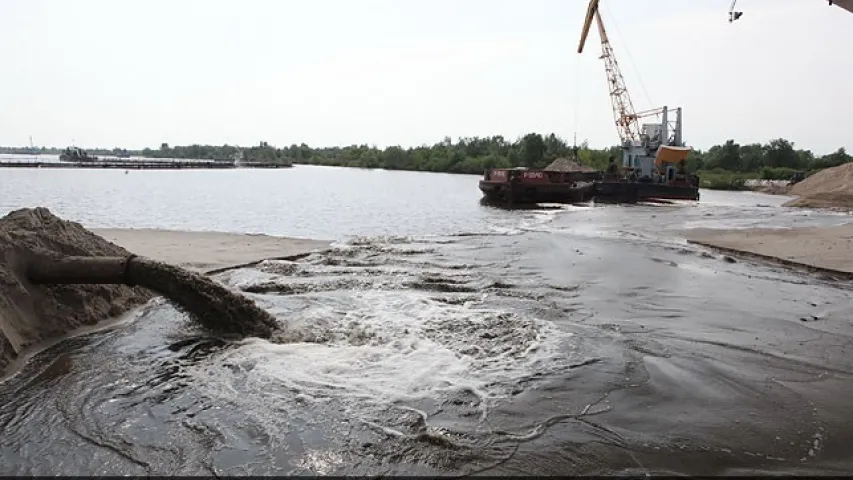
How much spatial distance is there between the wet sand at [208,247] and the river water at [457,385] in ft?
6.51

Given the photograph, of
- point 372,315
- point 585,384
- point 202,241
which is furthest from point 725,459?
point 202,241

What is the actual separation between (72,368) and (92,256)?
214 centimetres

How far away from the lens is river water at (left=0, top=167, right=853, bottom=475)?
4.59 metres

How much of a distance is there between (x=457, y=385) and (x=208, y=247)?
1192 cm

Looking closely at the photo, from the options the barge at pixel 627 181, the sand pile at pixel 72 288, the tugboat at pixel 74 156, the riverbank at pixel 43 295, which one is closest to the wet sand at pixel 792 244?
the sand pile at pixel 72 288

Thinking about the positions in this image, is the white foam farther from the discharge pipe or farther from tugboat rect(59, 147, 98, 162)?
tugboat rect(59, 147, 98, 162)

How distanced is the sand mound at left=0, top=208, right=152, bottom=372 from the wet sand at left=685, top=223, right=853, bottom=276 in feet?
50.2

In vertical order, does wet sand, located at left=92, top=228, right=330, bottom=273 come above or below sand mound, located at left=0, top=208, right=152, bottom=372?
below

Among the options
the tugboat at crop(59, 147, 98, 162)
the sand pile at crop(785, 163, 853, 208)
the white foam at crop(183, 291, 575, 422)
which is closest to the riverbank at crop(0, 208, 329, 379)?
the white foam at crop(183, 291, 575, 422)

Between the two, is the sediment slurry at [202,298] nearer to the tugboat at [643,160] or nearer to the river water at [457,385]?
the river water at [457,385]

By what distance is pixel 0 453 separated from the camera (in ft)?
14.9

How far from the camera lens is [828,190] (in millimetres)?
55062

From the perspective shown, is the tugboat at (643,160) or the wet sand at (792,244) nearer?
the wet sand at (792,244)

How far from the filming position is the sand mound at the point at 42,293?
675cm
